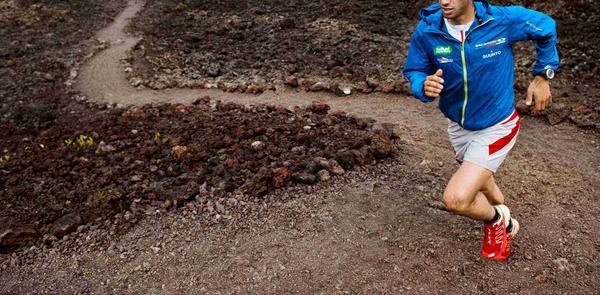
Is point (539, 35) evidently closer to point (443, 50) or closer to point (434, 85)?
point (443, 50)

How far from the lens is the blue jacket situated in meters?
3.93

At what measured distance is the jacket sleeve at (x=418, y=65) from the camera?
4156 mm

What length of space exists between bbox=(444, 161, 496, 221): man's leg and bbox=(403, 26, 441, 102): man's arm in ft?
2.45

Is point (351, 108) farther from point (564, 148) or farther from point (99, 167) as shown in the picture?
point (99, 167)

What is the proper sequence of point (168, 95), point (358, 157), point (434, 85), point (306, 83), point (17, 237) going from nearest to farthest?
1. point (434, 85)
2. point (17, 237)
3. point (358, 157)
4. point (306, 83)
5. point (168, 95)

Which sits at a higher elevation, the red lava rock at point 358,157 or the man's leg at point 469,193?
the man's leg at point 469,193

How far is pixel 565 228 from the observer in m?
5.11

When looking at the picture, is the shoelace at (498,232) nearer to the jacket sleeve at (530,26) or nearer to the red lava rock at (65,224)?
the jacket sleeve at (530,26)

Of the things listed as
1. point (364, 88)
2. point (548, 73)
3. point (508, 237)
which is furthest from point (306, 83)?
point (548, 73)

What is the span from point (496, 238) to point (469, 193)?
2.60ft

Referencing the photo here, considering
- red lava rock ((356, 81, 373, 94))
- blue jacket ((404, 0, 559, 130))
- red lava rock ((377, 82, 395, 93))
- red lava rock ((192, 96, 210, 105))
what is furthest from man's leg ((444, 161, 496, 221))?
red lava rock ((192, 96, 210, 105))

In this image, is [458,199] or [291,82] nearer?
[458,199]

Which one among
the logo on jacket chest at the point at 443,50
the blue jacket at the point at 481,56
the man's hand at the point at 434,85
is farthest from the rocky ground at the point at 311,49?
the man's hand at the point at 434,85

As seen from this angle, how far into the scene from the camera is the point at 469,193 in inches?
157
